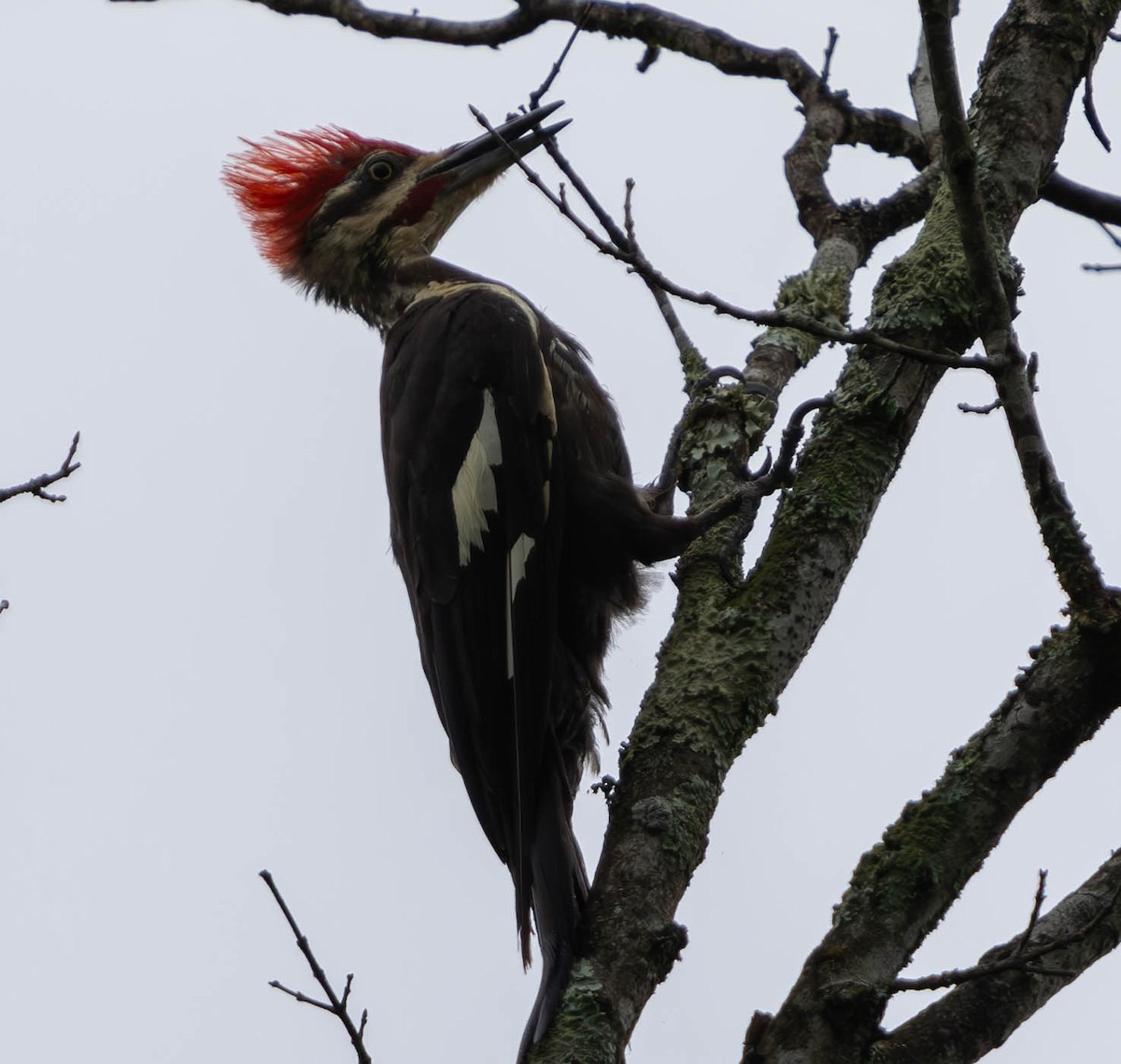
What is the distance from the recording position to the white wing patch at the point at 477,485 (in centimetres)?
311

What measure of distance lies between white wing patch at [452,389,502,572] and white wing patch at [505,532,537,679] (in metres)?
0.02

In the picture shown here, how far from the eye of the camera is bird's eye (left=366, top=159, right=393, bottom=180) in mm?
4184

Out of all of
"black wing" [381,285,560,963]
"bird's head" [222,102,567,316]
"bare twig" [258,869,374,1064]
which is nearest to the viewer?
"bare twig" [258,869,374,1064]

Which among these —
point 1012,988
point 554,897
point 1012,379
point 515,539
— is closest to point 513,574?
point 515,539

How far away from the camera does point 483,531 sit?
3.09 m

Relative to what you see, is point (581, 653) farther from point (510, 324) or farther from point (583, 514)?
point (510, 324)

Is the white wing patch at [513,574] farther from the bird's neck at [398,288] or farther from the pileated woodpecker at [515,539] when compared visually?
the bird's neck at [398,288]

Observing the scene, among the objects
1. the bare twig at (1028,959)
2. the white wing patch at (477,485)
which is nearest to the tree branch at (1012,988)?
the bare twig at (1028,959)

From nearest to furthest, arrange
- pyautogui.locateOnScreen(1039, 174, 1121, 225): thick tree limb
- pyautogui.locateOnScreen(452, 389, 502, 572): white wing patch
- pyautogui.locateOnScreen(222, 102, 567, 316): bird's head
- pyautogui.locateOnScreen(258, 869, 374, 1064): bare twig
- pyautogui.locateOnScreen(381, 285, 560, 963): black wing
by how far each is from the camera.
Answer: pyautogui.locateOnScreen(258, 869, 374, 1064): bare twig → pyautogui.locateOnScreen(381, 285, 560, 963): black wing → pyautogui.locateOnScreen(452, 389, 502, 572): white wing patch → pyautogui.locateOnScreen(1039, 174, 1121, 225): thick tree limb → pyautogui.locateOnScreen(222, 102, 567, 316): bird's head

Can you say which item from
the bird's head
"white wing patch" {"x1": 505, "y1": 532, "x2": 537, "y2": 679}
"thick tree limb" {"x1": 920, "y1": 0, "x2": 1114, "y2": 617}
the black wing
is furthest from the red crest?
"thick tree limb" {"x1": 920, "y1": 0, "x2": 1114, "y2": 617}

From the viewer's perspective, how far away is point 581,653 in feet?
10.7

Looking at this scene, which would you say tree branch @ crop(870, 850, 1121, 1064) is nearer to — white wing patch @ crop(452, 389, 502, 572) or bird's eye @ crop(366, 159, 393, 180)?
white wing patch @ crop(452, 389, 502, 572)

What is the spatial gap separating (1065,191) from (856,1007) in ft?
8.03

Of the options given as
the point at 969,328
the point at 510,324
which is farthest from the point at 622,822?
the point at 510,324
